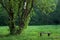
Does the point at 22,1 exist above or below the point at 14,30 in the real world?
above

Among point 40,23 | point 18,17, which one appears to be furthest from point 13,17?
point 40,23

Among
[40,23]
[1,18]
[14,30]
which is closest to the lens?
[14,30]

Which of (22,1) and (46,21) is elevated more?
(22,1)

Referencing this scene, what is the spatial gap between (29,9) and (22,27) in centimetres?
178

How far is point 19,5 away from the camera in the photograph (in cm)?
2195

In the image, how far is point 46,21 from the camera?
48.3 meters

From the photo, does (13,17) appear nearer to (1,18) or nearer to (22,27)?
(22,27)

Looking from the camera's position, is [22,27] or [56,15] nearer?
[22,27]

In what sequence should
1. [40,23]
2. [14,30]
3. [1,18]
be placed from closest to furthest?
1. [14,30]
2. [1,18]
3. [40,23]

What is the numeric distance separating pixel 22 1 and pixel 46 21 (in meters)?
26.9

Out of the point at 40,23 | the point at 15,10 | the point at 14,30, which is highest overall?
the point at 15,10

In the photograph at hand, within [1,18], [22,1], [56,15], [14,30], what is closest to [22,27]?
[14,30]

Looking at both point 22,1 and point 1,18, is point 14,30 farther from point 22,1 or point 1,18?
point 1,18

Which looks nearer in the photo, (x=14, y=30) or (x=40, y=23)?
(x=14, y=30)
